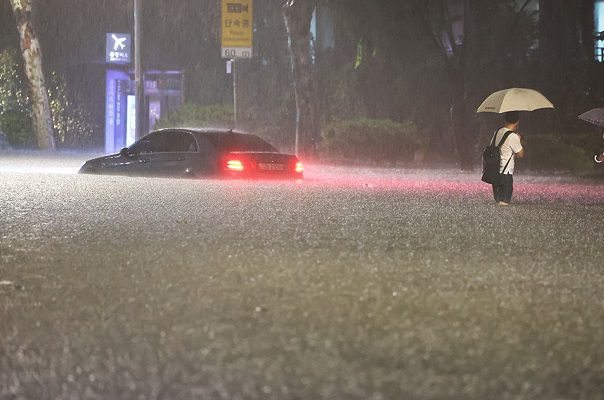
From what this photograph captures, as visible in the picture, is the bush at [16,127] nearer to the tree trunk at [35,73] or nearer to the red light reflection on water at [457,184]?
the tree trunk at [35,73]

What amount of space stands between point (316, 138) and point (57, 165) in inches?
328

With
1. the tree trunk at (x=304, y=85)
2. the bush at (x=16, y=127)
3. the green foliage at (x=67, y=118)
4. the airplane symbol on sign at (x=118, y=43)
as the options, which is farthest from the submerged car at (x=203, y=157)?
the green foliage at (x=67, y=118)

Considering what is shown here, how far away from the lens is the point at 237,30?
2978cm

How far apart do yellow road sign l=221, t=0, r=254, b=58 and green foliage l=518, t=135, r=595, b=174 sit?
872cm

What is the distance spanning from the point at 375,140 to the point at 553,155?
20.2ft

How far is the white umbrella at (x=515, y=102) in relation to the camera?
19.0 m

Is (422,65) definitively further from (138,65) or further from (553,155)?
(138,65)

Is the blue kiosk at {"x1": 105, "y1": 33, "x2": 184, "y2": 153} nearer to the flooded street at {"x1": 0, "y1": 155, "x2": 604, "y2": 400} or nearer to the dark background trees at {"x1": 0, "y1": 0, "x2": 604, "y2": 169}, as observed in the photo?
the dark background trees at {"x1": 0, "y1": 0, "x2": 604, "y2": 169}

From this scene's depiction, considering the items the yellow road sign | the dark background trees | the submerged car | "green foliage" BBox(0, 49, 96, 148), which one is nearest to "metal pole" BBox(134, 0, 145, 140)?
the dark background trees

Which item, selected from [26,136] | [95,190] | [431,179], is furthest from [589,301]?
[26,136]

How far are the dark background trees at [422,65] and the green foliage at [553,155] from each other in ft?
3.66

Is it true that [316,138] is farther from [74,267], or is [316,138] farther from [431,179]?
[74,267]

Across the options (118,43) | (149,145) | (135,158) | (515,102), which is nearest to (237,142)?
(149,145)

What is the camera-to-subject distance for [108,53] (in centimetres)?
4762
